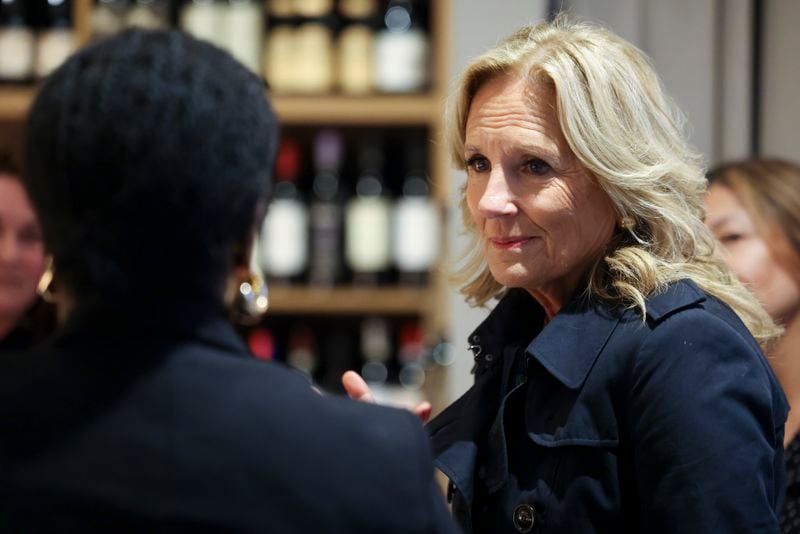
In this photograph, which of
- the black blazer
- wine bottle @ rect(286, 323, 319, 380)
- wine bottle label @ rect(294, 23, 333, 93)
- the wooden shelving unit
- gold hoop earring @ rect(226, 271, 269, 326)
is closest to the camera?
the black blazer

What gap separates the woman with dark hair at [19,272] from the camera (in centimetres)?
225

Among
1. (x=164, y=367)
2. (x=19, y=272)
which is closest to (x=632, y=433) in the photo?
(x=164, y=367)

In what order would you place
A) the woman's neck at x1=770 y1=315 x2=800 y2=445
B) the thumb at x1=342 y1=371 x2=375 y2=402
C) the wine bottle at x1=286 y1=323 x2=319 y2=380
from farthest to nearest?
the wine bottle at x1=286 y1=323 x2=319 y2=380 < the woman's neck at x1=770 y1=315 x2=800 y2=445 < the thumb at x1=342 y1=371 x2=375 y2=402

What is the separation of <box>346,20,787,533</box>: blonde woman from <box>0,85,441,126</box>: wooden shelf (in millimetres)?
1244

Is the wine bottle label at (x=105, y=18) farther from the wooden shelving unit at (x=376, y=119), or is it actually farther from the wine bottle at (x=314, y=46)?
the wine bottle at (x=314, y=46)

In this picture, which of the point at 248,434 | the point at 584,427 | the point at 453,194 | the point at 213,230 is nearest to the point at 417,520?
the point at 248,434

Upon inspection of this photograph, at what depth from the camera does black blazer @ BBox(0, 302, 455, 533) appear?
79cm

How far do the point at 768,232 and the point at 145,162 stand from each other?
6.04 feet

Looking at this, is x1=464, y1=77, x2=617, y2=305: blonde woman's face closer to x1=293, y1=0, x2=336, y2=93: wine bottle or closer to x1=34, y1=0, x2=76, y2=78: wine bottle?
x1=293, y1=0, x2=336, y2=93: wine bottle

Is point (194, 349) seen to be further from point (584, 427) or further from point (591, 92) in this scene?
point (591, 92)

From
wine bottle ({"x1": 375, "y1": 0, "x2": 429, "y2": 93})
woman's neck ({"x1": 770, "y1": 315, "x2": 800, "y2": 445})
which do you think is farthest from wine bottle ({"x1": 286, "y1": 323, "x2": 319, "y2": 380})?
woman's neck ({"x1": 770, "y1": 315, "x2": 800, "y2": 445})

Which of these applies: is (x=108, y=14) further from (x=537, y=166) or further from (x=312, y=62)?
(x=537, y=166)

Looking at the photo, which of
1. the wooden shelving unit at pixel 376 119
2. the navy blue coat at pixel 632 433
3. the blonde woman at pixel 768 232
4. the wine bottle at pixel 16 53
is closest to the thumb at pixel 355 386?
the navy blue coat at pixel 632 433

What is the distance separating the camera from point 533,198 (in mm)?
1509
